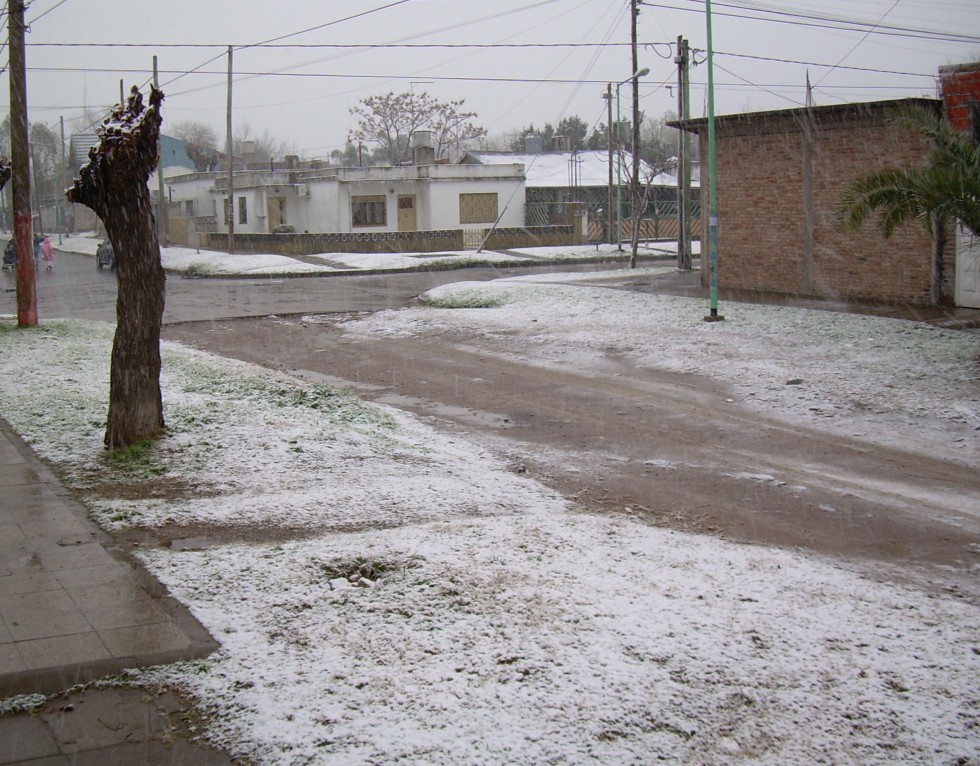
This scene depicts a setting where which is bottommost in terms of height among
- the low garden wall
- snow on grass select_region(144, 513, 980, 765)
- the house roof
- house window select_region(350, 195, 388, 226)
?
snow on grass select_region(144, 513, 980, 765)

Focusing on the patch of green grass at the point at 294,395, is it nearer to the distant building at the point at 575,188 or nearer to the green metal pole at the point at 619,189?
the green metal pole at the point at 619,189

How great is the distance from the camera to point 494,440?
32.3ft

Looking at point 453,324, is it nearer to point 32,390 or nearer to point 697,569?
point 32,390

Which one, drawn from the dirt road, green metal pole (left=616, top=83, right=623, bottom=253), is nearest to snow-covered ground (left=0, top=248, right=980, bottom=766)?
the dirt road

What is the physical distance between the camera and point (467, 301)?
22141 millimetres

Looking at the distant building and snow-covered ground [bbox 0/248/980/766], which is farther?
the distant building

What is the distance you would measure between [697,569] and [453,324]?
43.3 ft

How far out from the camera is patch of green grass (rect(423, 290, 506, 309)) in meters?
21.5

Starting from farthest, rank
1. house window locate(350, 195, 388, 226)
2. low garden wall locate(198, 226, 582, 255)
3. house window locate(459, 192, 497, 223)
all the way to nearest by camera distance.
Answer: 1. house window locate(459, 192, 497, 223)
2. house window locate(350, 195, 388, 226)
3. low garden wall locate(198, 226, 582, 255)

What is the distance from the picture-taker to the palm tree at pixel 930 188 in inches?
490

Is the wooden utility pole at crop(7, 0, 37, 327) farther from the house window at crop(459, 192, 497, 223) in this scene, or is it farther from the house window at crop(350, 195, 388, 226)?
the house window at crop(459, 192, 497, 223)

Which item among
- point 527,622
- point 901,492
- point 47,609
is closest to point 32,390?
point 47,609

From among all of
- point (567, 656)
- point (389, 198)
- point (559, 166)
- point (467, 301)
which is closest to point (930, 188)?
point (567, 656)

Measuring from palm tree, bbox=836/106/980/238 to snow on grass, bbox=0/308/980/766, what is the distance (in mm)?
7320
